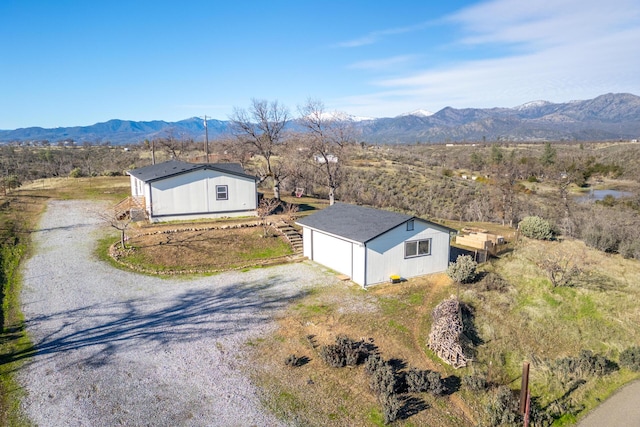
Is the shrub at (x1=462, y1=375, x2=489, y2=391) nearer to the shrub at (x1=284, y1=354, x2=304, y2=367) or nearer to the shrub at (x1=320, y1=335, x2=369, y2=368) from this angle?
the shrub at (x1=320, y1=335, x2=369, y2=368)

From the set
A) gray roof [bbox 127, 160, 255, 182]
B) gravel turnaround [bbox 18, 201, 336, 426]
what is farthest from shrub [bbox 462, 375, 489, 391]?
gray roof [bbox 127, 160, 255, 182]

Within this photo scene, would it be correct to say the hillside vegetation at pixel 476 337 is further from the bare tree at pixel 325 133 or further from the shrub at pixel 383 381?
the bare tree at pixel 325 133

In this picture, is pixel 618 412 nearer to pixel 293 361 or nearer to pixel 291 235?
pixel 293 361

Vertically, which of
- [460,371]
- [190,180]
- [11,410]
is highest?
[190,180]

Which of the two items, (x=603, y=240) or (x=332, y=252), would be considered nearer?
(x=332, y=252)

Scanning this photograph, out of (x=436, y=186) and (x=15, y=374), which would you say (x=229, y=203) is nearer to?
(x=15, y=374)

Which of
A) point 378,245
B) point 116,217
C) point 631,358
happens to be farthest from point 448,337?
point 116,217

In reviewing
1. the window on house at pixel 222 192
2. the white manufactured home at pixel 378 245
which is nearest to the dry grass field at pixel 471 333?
the white manufactured home at pixel 378 245

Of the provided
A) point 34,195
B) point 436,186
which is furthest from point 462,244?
point 34,195
